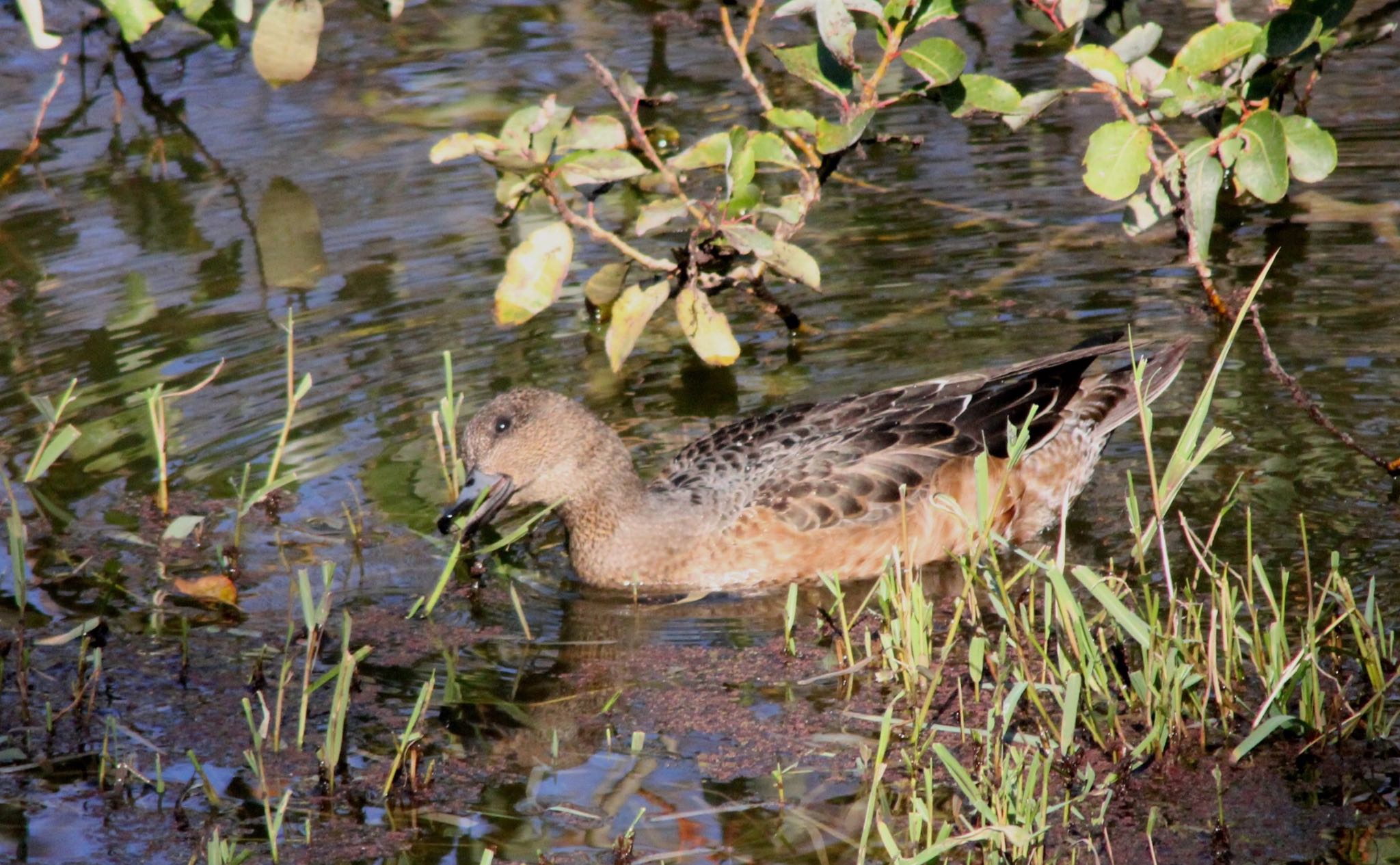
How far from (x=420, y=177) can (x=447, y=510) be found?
4128mm

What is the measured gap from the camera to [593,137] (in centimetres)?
619

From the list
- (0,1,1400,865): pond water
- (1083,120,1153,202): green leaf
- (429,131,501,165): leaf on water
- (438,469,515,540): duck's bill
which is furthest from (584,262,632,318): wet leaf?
(1083,120,1153,202): green leaf

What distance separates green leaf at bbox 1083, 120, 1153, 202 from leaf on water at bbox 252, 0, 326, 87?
128 inches

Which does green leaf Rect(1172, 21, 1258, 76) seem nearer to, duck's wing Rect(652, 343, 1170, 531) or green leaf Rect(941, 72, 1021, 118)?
green leaf Rect(941, 72, 1021, 118)

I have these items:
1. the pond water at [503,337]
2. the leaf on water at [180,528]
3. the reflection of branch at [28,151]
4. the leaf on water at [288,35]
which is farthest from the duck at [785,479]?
the reflection of branch at [28,151]

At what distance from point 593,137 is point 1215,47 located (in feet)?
7.09

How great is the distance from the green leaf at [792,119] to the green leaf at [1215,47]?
1.36 metres

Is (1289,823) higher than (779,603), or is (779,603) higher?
(1289,823)

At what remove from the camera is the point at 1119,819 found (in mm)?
3965

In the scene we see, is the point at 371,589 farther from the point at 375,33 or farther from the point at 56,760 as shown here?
the point at 375,33

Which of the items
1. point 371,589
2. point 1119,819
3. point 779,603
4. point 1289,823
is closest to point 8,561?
point 371,589

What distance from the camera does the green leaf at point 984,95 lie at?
6.11 metres

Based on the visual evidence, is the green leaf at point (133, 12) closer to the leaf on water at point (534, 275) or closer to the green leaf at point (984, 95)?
the leaf on water at point (534, 275)

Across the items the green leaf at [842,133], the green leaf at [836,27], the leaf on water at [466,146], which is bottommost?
the green leaf at [842,133]
